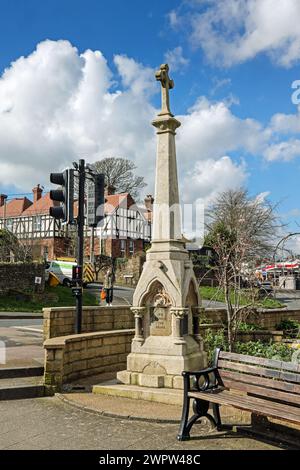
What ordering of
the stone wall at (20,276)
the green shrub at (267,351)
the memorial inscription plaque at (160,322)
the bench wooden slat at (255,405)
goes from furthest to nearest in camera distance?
the stone wall at (20,276), the green shrub at (267,351), the memorial inscription plaque at (160,322), the bench wooden slat at (255,405)

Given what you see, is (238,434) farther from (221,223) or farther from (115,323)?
(221,223)

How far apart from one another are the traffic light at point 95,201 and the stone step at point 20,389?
3.47 metres

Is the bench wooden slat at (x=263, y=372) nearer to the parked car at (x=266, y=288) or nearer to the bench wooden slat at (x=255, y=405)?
the bench wooden slat at (x=255, y=405)

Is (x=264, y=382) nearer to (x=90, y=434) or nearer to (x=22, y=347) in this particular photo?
(x=90, y=434)

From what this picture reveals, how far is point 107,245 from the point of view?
2050 inches

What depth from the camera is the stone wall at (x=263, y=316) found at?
13305 millimetres

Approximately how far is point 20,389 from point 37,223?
47871 mm

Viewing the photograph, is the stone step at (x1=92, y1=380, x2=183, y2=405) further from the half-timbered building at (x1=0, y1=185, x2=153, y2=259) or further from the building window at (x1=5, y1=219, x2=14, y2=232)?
the building window at (x1=5, y1=219, x2=14, y2=232)

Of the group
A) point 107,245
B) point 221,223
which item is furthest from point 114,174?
point 221,223

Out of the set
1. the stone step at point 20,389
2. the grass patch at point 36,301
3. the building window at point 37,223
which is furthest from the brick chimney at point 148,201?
the stone step at point 20,389

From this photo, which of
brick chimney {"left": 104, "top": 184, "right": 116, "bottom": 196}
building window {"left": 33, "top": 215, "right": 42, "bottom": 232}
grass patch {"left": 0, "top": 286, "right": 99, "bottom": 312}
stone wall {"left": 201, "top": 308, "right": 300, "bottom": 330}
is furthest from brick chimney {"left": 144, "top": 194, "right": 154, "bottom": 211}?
stone wall {"left": 201, "top": 308, "right": 300, "bottom": 330}

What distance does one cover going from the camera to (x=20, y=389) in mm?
7164

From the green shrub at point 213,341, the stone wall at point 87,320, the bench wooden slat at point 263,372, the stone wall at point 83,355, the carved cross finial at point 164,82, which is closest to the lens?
the bench wooden slat at point 263,372

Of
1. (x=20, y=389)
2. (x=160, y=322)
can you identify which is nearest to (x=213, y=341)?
(x=160, y=322)
